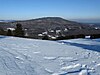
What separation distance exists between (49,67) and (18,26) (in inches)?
872

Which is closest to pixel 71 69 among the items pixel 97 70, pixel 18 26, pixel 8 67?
pixel 97 70

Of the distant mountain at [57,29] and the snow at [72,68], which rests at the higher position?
the snow at [72,68]

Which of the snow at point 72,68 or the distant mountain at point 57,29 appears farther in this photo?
the distant mountain at point 57,29

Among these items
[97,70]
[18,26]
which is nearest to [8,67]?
[97,70]

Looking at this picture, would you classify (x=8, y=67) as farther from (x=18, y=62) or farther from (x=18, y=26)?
(x=18, y=26)

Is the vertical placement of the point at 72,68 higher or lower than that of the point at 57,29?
higher

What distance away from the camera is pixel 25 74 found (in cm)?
401

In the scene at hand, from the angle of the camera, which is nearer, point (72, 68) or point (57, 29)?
point (72, 68)

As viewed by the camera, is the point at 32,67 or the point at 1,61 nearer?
the point at 32,67

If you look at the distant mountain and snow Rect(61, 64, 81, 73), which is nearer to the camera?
snow Rect(61, 64, 81, 73)

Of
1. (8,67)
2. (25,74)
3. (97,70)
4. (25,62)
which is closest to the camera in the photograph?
(25,74)

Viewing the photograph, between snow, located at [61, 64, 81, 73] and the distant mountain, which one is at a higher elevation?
snow, located at [61, 64, 81, 73]

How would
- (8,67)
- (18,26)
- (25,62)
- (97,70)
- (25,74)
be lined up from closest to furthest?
(25,74), (8,67), (97,70), (25,62), (18,26)

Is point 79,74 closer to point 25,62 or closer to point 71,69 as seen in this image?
point 71,69
